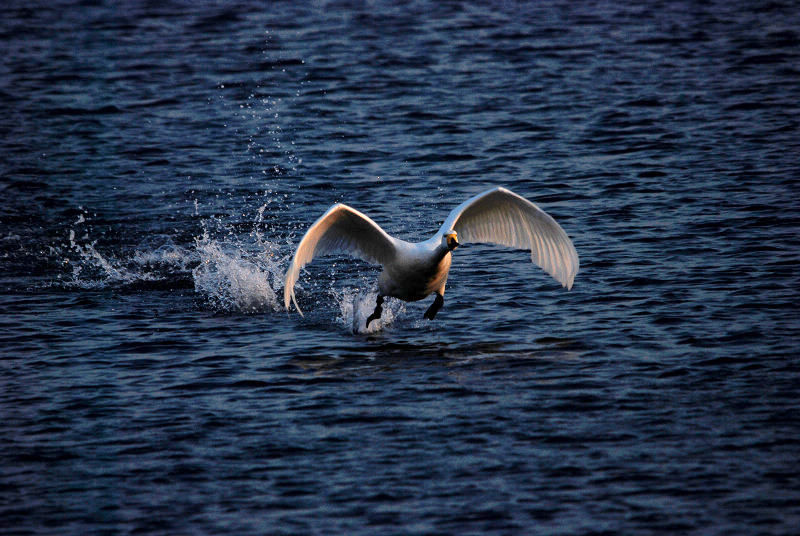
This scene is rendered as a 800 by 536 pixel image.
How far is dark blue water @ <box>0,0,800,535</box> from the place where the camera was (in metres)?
8.85

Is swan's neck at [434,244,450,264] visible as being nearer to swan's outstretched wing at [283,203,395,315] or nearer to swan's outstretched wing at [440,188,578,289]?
swan's outstretched wing at [440,188,578,289]

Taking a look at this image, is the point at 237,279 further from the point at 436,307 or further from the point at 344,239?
the point at 436,307

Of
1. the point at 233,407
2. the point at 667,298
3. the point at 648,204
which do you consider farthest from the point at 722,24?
the point at 233,407

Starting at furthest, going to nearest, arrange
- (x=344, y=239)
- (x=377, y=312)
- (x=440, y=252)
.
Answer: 1. (x=377, y=312)
2. (x=344, y=239)
3. (x=440, y=252)

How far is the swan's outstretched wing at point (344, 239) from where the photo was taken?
11359mm

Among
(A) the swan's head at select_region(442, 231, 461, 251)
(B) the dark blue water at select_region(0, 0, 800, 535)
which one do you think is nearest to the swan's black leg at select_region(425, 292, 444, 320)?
(B) the dark blue water at select_region(0, 0, 800, 535)

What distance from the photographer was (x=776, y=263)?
44.3ft

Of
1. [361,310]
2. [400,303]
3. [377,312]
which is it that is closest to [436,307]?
[377,312]

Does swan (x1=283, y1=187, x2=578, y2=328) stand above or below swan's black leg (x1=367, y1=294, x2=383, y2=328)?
above

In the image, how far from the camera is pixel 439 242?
11.9 meters

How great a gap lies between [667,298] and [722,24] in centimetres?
1584

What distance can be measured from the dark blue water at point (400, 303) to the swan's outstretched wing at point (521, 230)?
0.56 meters

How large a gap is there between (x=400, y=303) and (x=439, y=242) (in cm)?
183

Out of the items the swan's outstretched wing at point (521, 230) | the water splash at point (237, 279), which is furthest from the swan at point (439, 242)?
the water splash at point (237, 279)
